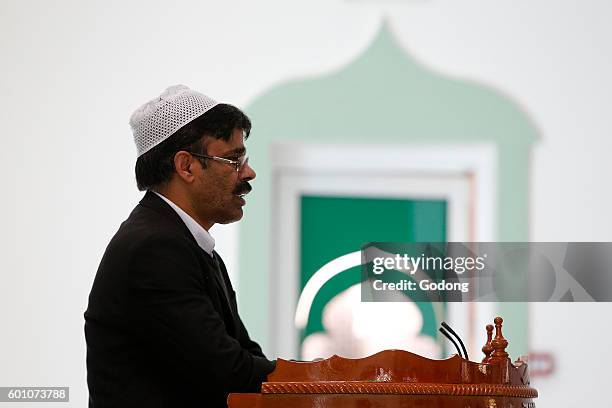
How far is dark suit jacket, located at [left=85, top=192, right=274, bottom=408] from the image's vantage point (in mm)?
2119

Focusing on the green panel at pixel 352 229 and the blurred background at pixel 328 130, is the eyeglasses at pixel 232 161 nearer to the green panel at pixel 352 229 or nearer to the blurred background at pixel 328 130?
the blurred background at pixel 328 130

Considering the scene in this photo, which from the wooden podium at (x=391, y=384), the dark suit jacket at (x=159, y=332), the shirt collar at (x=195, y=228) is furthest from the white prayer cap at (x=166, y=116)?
the wooden podium at (x=391, y=384)

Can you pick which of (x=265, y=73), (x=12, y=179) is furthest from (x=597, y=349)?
(x=12, y=179)

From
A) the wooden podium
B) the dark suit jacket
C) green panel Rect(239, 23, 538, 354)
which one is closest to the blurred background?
green panel Rect(239, 23, 538, 354)

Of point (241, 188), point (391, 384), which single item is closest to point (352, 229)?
point (241, 188)

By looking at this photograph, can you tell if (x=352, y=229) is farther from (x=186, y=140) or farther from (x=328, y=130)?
(x=186, y=140)

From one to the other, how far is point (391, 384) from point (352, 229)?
7.58ft

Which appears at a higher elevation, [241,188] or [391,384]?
[241,188]

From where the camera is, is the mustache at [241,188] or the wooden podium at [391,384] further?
the mustache at [241,188]

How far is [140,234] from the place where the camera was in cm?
222

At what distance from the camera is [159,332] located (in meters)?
2.15

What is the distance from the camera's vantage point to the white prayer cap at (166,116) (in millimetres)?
2463

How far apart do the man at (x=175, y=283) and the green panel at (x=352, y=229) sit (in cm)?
166

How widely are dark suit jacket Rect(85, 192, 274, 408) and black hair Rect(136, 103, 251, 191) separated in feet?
0.63
